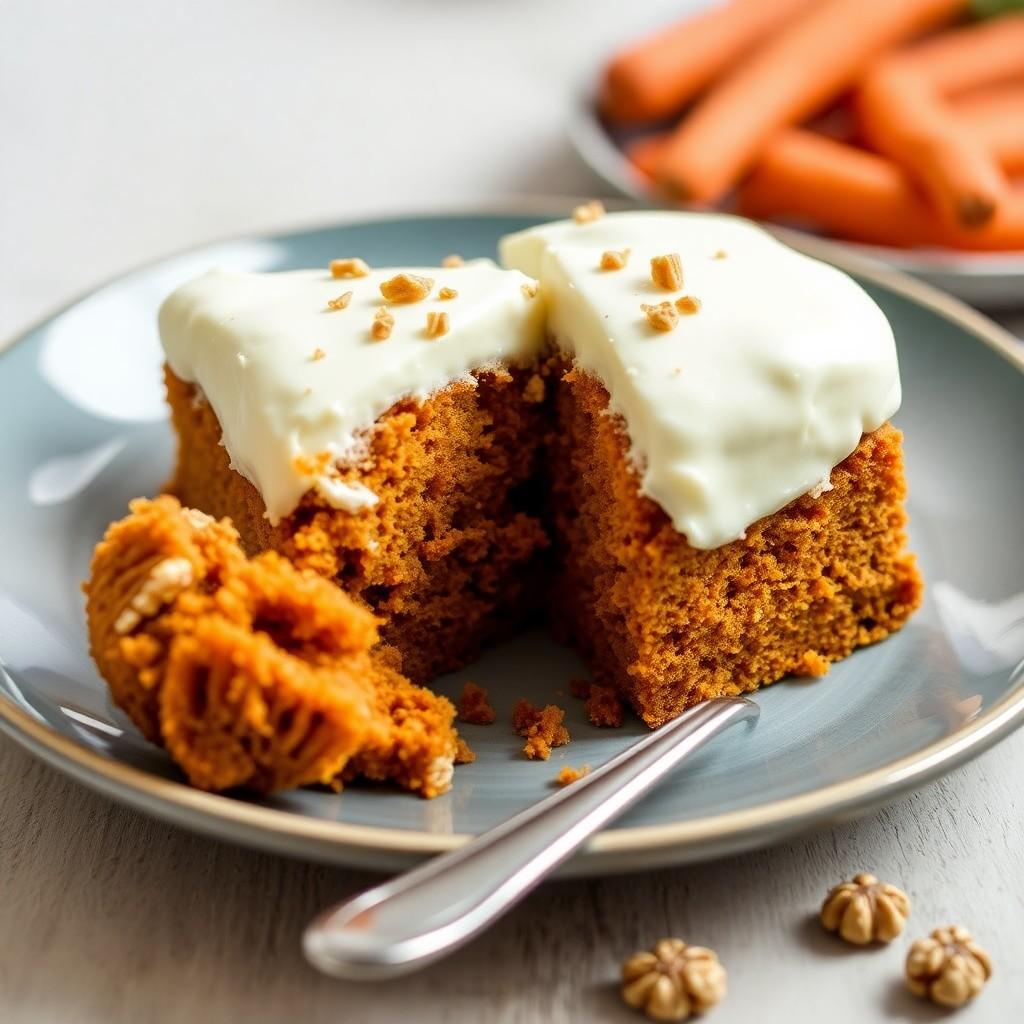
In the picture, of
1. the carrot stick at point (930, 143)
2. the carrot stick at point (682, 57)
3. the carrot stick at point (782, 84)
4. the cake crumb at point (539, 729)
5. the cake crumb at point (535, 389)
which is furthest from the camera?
the carrot stick at point (682, 57)

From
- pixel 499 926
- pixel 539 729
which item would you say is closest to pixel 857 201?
pixel 539 729

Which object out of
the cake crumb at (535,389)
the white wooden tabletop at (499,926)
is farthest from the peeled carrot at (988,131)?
the white wooden tabletop at (499,926)

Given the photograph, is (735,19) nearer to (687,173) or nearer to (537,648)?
(687,173)

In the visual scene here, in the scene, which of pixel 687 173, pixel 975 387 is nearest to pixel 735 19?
pixel 687 173

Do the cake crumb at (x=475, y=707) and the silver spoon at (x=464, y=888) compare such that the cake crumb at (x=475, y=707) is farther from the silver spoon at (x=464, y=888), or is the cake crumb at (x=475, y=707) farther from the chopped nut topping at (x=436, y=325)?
the chopped nut topping at (x=436, y=325)

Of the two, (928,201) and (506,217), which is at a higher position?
(506,217)

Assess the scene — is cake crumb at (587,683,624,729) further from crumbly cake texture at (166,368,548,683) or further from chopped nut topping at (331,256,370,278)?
chopped nut topping at (331,256,370,278)
